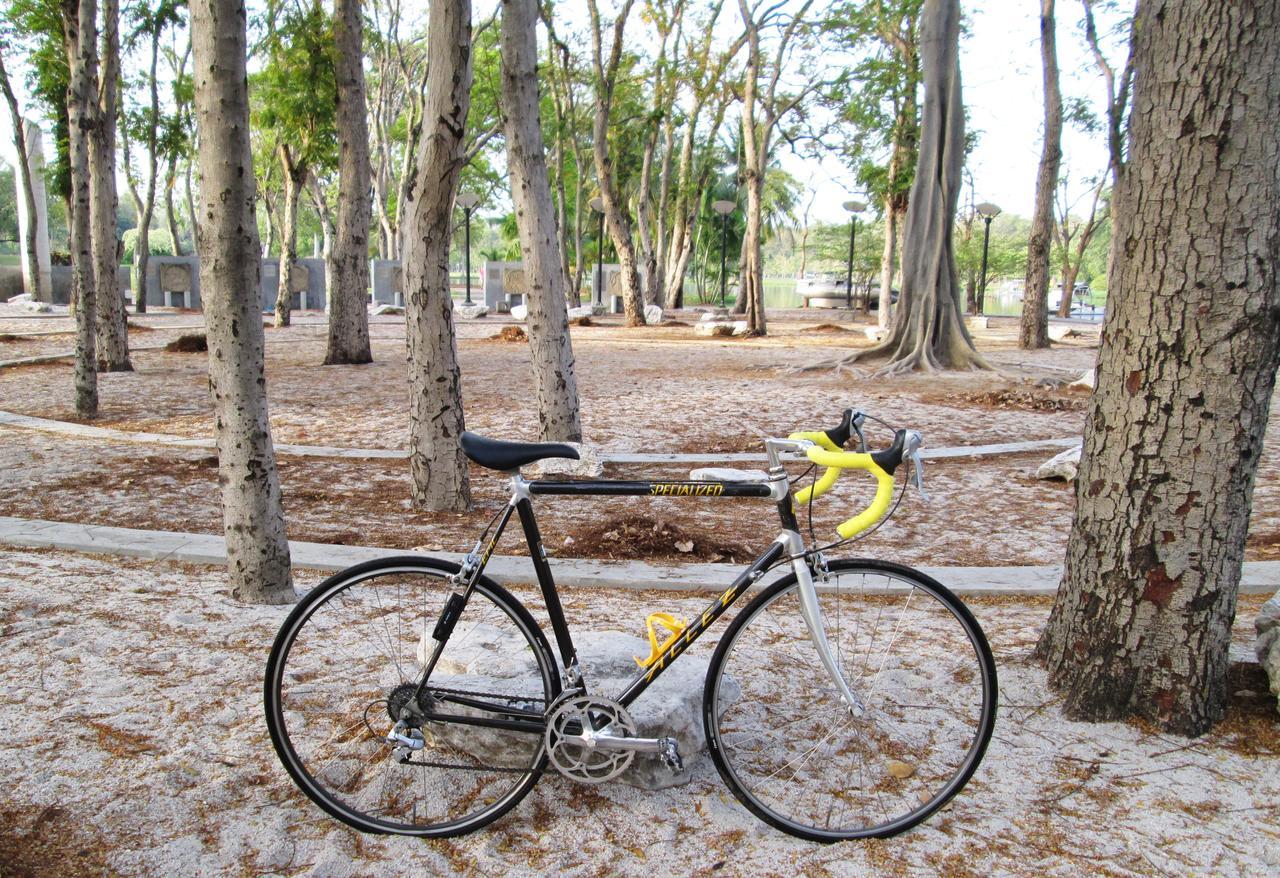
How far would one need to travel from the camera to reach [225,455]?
446 cm

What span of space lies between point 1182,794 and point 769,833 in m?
1.26

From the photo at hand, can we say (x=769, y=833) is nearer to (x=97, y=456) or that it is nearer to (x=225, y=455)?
(x=225, y=455)

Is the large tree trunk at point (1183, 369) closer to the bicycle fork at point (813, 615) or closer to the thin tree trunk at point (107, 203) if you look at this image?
the bicycle fork at point (813, 615)

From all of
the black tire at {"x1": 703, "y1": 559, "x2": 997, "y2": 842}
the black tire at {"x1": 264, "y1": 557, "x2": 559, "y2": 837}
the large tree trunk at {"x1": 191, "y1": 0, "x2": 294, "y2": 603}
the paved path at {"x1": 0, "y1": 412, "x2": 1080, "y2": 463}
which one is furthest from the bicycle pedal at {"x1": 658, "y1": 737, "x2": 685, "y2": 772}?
the paved path at {"x1": 0, "y1": 412, "x2": 1080, "y2": 463}

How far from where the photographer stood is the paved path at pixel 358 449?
810cm

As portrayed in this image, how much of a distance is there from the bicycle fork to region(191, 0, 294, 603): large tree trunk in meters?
2.68

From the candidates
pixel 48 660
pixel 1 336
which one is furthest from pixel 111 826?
pixel 1 336

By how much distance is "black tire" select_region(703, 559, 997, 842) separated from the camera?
108 inches

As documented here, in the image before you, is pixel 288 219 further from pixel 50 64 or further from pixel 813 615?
pixel 813 615

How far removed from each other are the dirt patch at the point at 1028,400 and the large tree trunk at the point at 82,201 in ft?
31.0

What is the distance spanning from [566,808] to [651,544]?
9.36ft

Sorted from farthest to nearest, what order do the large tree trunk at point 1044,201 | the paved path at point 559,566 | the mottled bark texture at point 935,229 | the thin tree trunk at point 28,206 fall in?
the thin tree trunk at point 28,206
the large tree trunk at point 1044,201
the mottled bark texture at point 935,229
the paved path at point 559,566

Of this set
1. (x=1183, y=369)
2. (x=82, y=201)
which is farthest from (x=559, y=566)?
(x=82, y=201)

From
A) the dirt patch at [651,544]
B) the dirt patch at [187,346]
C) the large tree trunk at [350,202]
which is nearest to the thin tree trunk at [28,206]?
the dirt patch at [187,346]
